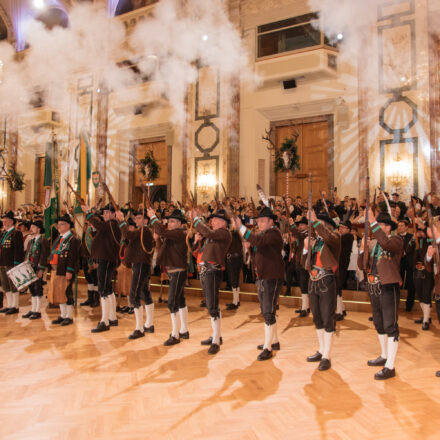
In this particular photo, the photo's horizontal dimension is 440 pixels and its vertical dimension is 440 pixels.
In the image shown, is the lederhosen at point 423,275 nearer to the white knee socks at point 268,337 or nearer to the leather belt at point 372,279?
the leather belt at point 372,279

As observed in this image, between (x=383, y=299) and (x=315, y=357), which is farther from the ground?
(x=383, y=299)

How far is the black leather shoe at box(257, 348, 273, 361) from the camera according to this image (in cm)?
469

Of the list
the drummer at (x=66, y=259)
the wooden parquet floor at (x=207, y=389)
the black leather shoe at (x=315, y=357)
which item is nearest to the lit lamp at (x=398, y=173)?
the wooden parquet floor at (x=207, y=389)

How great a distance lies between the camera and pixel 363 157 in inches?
456

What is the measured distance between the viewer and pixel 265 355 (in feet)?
15.5

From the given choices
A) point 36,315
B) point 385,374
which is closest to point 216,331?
point 385,374

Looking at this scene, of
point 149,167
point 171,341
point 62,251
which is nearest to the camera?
point 171,341

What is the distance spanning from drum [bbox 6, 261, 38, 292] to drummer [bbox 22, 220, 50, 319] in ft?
0.37

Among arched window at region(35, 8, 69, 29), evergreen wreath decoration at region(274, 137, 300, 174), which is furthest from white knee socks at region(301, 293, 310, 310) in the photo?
arched window at region(35, 8, 69, 29)

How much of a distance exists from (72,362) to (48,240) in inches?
134

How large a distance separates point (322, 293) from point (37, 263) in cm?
513

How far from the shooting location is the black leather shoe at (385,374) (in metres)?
4.07

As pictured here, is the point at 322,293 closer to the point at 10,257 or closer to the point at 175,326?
the point at 175,326

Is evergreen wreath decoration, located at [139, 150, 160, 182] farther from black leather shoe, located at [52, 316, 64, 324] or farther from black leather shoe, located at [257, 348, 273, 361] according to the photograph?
black leather shoe, located at [257, 348, 273, 361]
